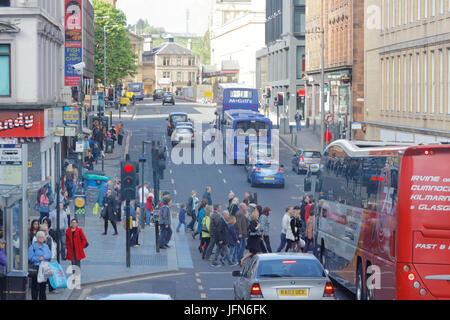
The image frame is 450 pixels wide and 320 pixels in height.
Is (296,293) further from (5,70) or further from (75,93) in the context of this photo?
(75,93)

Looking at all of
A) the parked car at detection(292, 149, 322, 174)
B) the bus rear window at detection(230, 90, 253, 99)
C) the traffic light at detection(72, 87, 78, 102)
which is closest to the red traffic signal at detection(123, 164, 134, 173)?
the traffic light at detection(72, 87, 78, 102)

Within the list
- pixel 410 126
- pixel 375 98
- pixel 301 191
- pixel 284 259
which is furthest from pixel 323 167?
pixel 375 98

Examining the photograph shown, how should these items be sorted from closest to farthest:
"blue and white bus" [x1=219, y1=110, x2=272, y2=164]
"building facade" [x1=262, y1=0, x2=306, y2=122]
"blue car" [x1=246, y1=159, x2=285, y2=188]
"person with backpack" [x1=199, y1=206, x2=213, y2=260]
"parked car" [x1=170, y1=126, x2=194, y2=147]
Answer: "person with backpack" [x1=199, y1=206, x2=213, y2=260]
"blue car" [x1=246, y1=159, x2=285, y2=188]
"blue and white bus" [x1=219, y1=110, x2=272, y2=164]
"parked car" [x1=170, y1=126, x2=194, y2=147]
"building facade" [x1=262, y1=0, x2=306, y2=122]

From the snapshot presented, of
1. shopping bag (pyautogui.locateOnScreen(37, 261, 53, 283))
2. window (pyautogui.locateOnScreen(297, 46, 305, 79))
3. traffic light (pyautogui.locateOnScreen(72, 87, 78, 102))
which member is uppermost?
window (pyautogui.locateOnScreen(297, 46, 305, 79))

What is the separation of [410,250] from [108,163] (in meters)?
45.9

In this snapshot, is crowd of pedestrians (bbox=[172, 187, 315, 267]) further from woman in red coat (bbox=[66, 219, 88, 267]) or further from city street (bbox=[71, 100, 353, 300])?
woman in red coat (bbox=[66, 219, 88, 267])

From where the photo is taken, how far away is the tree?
4461 inches

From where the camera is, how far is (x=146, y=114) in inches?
4422

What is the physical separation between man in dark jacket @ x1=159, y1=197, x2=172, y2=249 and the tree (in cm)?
8240

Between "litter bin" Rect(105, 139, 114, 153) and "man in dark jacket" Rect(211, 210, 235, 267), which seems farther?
"litter bin" Rect(105, 139, 114, 153)

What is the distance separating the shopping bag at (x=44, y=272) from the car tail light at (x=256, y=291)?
191 inches

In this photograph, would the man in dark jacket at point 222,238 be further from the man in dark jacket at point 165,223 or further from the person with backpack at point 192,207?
the person with backpack at point 192,207

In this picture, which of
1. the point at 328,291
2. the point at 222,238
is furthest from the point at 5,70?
the point at 328,291

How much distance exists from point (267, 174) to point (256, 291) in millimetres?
31799
